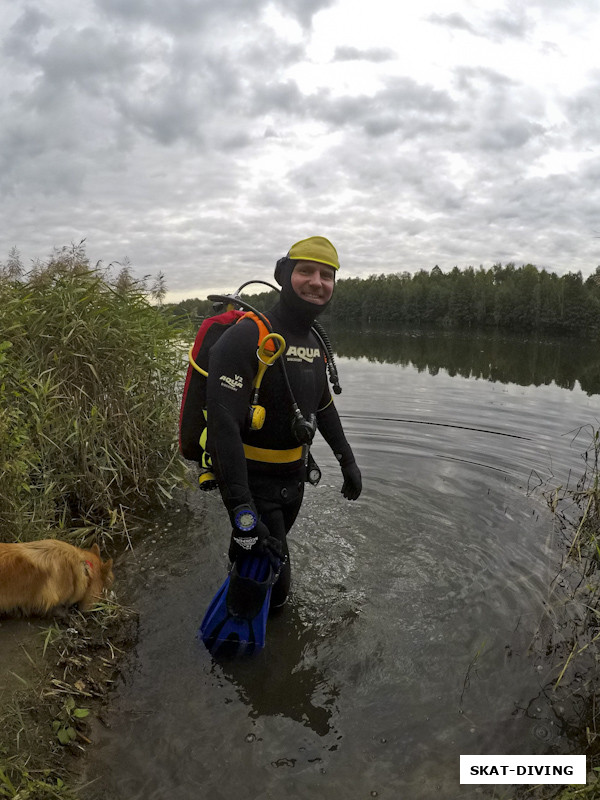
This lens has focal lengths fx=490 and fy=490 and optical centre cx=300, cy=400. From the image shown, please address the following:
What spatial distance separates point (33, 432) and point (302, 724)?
3069 mm

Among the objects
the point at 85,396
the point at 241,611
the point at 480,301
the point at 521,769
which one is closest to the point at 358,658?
the point at 241,611

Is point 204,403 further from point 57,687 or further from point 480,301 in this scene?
point 480,301

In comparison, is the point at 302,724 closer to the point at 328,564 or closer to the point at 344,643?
the point at 344,643

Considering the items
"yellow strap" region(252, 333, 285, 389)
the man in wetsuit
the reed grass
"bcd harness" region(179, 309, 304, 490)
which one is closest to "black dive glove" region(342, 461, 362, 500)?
the man in wetsuit

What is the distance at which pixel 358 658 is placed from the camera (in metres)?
3.33

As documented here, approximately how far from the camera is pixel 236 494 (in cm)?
281

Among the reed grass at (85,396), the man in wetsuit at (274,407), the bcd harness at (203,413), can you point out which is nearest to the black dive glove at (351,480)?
the man in wetsuit at (274,407)

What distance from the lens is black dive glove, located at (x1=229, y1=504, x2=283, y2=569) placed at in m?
2.79

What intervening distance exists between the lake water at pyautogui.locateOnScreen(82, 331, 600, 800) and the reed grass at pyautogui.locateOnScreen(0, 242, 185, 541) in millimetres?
627

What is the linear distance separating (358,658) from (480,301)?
61.5m

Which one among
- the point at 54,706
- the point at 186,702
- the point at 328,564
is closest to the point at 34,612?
the point at 54,706

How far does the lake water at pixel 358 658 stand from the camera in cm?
250

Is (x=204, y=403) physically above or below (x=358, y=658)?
above

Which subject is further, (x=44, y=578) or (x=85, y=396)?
(x=85, y=396)
